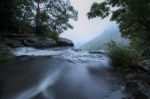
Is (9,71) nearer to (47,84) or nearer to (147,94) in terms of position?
(47,84)

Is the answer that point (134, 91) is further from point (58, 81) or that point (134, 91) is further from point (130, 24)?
point (130, 24)

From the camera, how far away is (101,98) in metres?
4.25

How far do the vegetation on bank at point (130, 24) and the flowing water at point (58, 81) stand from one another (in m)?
0.51

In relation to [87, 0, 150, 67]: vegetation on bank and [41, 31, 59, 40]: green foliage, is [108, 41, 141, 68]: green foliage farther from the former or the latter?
[41, 31, 59, 40]: green foliage

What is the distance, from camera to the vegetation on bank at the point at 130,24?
263 inches

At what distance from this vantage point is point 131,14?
10.5 metres

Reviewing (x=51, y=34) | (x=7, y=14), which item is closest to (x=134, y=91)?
(x=7, y=14)

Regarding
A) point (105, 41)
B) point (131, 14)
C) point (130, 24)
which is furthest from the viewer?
point (105, 41)

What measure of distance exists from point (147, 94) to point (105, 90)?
2.68 feet

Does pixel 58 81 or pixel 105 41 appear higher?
pixel 105 41

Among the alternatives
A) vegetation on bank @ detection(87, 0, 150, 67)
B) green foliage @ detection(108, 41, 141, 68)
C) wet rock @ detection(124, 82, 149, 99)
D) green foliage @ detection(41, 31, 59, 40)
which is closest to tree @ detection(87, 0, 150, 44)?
vegetation on bank @ detection(87, 0, 150, 67)

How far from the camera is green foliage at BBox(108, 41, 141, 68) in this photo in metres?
6.51

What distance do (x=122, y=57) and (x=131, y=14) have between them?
444cm

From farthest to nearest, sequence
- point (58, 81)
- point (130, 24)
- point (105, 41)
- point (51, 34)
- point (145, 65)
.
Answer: point (105, 41) < point (51, 34) < point (130, 24) < point (145, 65) < point (58, 81)
